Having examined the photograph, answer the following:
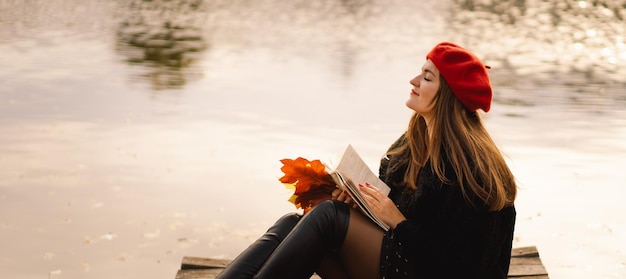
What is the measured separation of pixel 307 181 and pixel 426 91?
0.62 metres

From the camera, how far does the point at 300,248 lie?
3365 mm

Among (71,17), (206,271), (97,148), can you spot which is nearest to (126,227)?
(206,271)

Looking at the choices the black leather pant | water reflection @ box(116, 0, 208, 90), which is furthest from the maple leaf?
water reflection @ box(116, 0, 208, 90)

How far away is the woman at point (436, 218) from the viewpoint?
3.34 m

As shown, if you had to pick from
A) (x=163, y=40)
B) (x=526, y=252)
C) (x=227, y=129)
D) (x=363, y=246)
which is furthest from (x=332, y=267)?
(x=163, y=40)

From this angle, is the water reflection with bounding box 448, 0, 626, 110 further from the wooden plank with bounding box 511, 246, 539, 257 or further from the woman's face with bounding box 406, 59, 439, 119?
the woman's face with bounding box 406, 59, 439, 119

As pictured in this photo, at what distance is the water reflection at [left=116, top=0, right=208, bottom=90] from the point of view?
42.6ft

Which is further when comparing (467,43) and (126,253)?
(467,43)

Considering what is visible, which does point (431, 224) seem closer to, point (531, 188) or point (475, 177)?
point (475, 177)

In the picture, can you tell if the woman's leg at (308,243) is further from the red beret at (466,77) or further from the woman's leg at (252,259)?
the red beret at (466,77)

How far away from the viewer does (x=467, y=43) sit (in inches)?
738

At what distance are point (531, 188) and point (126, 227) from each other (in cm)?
334

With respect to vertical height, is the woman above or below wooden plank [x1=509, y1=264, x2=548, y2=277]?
above

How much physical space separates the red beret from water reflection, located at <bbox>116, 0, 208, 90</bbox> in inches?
342
